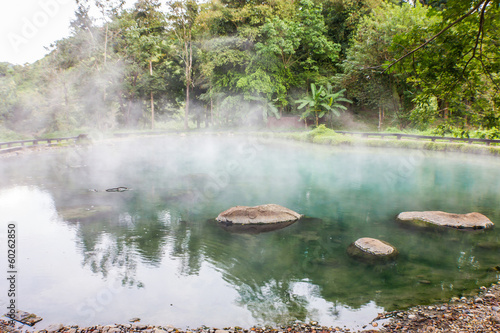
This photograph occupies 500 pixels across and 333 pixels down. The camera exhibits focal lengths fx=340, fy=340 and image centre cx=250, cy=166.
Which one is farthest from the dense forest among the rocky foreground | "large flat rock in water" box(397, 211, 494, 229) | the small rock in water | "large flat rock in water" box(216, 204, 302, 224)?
the small rock in water

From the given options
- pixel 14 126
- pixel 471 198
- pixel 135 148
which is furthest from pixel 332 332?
pixel 14 126

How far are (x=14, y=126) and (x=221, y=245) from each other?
32630 millimetres

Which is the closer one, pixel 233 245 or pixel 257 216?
pixel 233 245

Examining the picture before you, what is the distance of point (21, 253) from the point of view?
8750mm

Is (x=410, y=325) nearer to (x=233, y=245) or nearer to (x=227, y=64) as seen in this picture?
(x=233, y=245)

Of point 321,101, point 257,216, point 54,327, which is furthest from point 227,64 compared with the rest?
point 54,327

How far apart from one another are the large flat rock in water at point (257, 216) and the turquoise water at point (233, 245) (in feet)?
1.67

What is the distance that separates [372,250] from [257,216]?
3.75 m

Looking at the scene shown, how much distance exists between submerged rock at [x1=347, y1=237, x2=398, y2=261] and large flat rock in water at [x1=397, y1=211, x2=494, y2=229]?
2595 mm

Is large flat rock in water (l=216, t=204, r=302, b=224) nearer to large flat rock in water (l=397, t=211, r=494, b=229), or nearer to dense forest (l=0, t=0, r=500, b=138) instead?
large flat rock in water (l=397, t=211, r=494, b=229)

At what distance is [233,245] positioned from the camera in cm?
930

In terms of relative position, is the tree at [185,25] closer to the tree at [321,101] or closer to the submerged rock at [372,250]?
the tree at [321,101]

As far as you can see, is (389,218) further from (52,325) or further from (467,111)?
(52,325)

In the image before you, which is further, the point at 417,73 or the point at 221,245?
the point at 221,245
